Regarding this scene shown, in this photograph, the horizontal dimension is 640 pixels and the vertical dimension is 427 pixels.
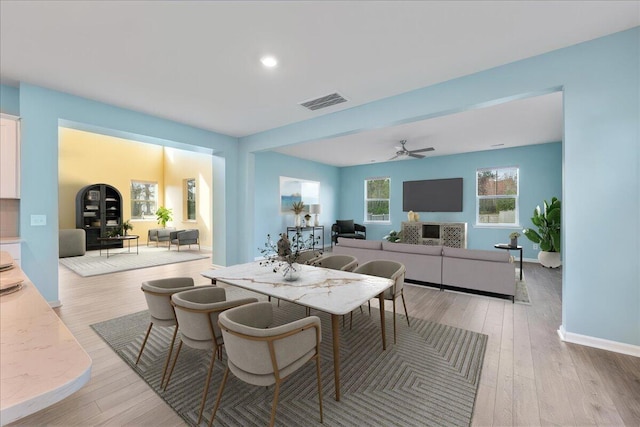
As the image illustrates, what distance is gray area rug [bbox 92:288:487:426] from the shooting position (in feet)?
5.73

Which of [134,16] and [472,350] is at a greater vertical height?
[134,16]

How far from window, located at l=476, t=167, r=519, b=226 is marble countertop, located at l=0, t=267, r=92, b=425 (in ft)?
27.1

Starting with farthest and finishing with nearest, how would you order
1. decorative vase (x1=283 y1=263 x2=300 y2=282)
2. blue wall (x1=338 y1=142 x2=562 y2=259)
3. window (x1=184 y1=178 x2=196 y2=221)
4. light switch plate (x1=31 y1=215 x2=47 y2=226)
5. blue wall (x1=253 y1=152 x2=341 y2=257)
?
window (x1=184 y1=178 x2=196 y2=221)
blue wall (x1=253 y1=152 x2=341 y2=257)
blue wall (x1=338 y1=142 x2=562 y2=259)
light switch plate (x1=31 y1=215 x2=47 y2=226)
decorative vase (x1=283 y1=263 x2=300 y2=282)

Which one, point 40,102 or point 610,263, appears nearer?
point 610,263

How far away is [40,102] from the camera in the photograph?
3461 millimetres

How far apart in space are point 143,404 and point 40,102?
3.90 meters

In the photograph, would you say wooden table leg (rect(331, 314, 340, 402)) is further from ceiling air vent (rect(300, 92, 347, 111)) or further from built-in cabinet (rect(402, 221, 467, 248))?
built-in cabinet (rect(402, 221, 467, 248))

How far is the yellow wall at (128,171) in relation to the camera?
823 cm

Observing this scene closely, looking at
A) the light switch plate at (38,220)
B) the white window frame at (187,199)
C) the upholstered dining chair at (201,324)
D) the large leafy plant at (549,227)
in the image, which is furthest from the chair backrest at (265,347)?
the white window frame at (187,199)

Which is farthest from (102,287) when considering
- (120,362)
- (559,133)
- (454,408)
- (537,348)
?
(559,133)

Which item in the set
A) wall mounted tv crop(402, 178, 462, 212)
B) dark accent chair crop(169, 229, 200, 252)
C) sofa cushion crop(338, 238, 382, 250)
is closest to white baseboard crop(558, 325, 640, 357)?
sofa cushion crop(338, 238, 382, 250)

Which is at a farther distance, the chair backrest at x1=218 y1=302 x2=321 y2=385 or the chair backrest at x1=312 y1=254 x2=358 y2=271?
the chair backrest at x1=312 y1=254 x2=358 y2=271

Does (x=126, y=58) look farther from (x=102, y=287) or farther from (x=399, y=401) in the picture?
(x=399, y=401)

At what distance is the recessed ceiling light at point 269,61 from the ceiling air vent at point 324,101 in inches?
39.0
